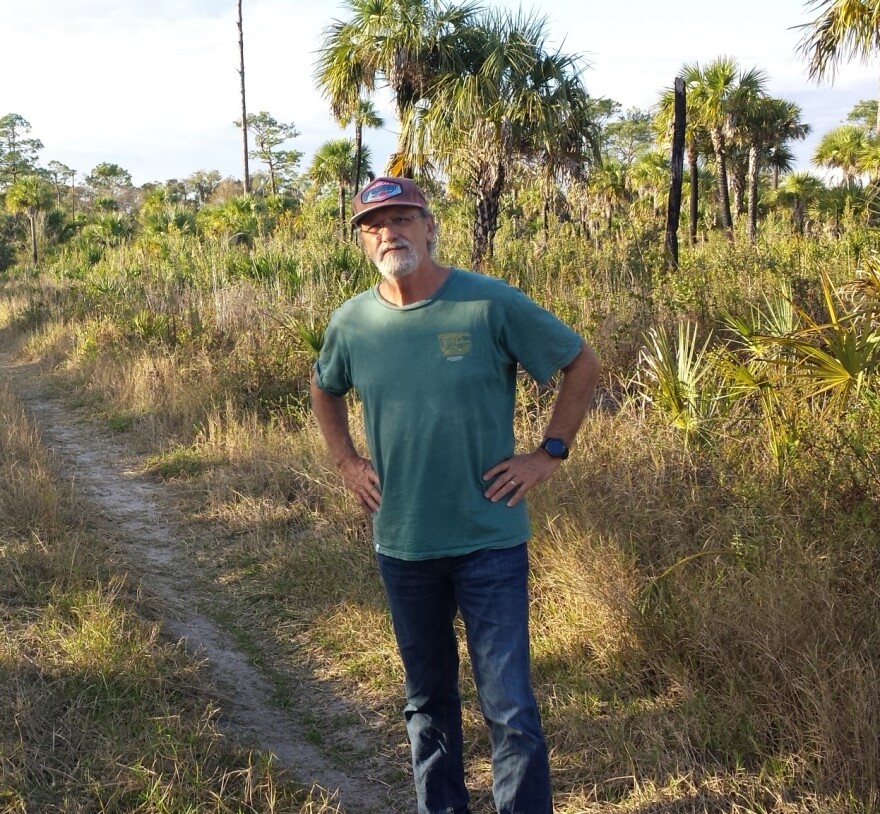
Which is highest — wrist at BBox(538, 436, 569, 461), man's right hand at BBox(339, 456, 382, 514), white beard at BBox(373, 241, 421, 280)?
white beard at BBox(373, 241, 421, 280)

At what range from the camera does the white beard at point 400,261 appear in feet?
8.44

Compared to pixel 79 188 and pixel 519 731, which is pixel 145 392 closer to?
pixel 519 731

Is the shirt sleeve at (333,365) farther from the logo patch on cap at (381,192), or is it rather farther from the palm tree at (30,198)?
the palm tree at (30,198)

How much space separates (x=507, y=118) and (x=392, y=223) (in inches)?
413

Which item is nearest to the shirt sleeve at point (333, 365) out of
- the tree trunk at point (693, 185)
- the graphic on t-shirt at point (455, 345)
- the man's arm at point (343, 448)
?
the man's arm at point (343, 448)

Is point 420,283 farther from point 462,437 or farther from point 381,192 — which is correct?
point 462,437

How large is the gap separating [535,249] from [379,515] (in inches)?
346

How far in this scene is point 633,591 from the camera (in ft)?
13.1

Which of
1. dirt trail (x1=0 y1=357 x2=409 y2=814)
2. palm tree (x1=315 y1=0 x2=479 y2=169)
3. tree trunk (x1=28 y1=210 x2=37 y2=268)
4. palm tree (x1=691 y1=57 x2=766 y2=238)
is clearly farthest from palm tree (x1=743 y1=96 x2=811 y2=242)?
tree trunk (x1=28 y1=210 x2=37 y2=268)

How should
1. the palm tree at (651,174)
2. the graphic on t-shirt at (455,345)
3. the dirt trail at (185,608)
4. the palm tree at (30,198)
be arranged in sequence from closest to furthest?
the graphic on t-shirt at (455,345), the dirt trail at (185,608), the palm tree at (651,174), the palm tree at (30,198)

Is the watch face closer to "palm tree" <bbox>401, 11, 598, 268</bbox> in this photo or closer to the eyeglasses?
the eyeglasses

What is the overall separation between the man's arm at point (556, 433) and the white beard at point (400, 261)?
0.55 meters

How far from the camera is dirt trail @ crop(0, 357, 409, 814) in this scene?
3492 mm

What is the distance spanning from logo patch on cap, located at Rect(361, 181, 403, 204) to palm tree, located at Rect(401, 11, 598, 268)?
952cm
